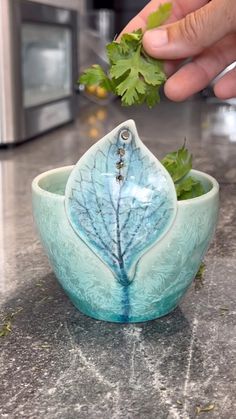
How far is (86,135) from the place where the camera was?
1.22 metres

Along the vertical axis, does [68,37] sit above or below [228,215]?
above

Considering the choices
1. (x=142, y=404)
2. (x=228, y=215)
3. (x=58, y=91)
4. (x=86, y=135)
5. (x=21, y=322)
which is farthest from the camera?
(x=58, y=91)

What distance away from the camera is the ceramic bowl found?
0.37 m

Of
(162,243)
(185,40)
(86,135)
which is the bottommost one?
(86,135)

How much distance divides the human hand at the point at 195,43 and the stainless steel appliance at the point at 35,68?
539 mm

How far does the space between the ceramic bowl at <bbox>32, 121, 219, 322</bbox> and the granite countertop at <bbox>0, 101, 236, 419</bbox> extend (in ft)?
0.09

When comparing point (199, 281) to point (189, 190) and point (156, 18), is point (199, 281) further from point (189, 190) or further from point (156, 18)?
point (156, 18)

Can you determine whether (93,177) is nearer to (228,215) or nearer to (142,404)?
(142,404)

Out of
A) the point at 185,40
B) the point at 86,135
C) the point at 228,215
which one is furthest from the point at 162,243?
the point at 86,135

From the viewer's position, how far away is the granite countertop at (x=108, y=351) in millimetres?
330

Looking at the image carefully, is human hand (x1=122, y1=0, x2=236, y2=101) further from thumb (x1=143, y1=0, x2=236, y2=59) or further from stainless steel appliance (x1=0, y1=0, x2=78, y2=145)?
stainless steel appliance (x1=0, y1=0, x2=78, y2=145)

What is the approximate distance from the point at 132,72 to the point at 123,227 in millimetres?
101

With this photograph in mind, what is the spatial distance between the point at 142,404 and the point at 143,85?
0.64ft

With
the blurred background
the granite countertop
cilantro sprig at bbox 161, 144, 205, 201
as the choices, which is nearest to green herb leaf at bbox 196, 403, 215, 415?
the granite countertop
